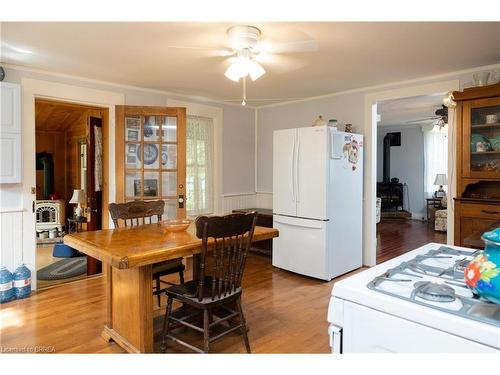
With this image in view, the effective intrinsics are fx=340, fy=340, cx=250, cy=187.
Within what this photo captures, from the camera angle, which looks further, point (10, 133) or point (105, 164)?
point (105, 164)

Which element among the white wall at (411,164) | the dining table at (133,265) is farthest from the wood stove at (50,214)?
the white wall at (411,164)

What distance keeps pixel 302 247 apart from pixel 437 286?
2.95 meters

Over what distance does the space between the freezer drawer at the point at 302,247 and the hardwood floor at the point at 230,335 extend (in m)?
0.12

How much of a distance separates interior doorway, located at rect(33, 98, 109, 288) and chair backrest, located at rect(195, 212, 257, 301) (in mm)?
2544

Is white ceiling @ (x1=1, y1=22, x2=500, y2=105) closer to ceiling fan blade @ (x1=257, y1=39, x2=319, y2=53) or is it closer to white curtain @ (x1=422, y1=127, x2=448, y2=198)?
ceiling fan blade @ (x1=257, y1=39, x2=319, y2=53)

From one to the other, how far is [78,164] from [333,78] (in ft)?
18.6

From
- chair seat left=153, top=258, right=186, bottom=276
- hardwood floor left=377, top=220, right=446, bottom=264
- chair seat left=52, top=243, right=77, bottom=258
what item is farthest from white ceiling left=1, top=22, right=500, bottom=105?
chair seat left=52, top=243, right=77, bottom=258

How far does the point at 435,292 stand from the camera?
1043mm

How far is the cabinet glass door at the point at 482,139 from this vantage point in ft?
→ 9.93

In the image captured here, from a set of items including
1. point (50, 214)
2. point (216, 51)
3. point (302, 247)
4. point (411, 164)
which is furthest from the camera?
point (411, 164)

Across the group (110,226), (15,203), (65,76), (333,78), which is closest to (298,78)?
(333,78)

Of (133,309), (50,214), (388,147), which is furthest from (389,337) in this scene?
(388,147)

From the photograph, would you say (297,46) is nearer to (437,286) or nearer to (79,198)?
(437,286)
